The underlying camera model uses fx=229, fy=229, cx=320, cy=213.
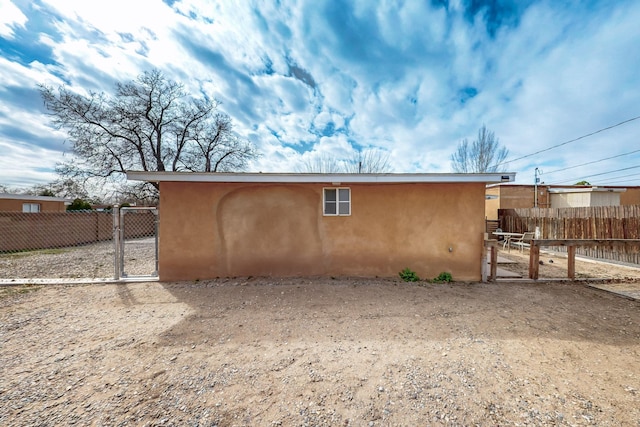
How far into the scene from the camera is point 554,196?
695 inches

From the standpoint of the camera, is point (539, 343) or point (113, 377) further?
point (539, 343)

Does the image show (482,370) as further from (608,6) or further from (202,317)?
(608,6)

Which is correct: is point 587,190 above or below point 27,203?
above

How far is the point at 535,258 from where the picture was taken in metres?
5.38

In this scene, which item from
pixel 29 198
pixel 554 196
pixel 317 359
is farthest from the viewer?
pixel 554 196

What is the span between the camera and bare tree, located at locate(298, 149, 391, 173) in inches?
623

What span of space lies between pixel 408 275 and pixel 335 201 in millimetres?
2442

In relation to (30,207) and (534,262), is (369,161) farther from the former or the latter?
(30,207)

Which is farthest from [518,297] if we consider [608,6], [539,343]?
[608,6]

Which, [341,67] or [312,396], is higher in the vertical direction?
[341,67]

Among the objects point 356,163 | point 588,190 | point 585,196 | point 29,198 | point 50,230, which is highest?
point 356,163

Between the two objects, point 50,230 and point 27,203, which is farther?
point 27,203

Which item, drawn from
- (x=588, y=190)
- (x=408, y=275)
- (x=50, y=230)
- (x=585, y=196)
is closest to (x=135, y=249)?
(x=50, y=230)

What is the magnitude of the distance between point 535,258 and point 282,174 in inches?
244
